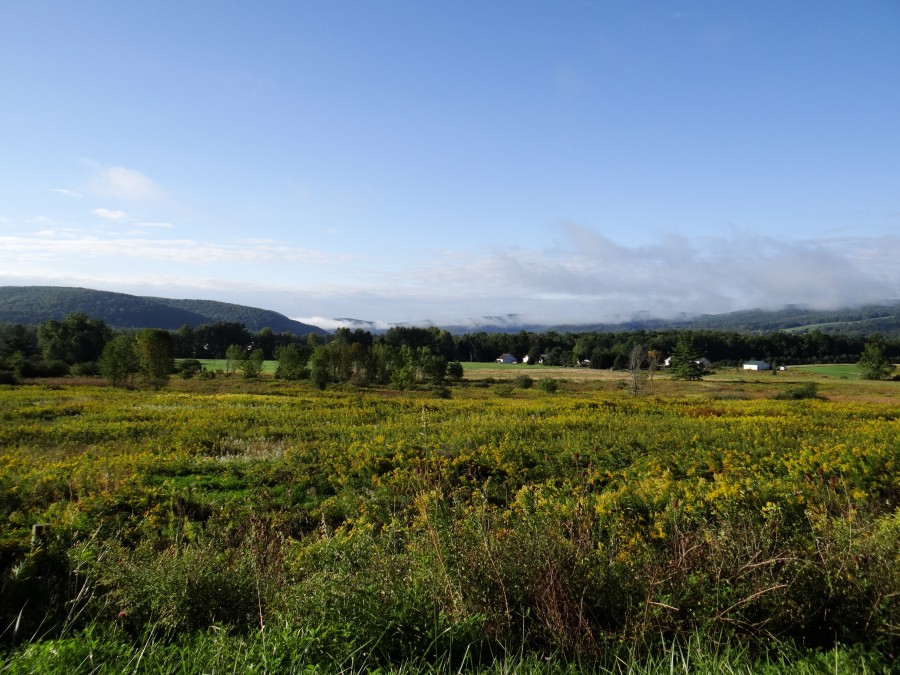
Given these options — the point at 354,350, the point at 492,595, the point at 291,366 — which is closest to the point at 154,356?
the point at 291,366

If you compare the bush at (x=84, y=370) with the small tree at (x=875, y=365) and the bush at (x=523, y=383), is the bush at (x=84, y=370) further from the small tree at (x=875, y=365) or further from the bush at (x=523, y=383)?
the small tree at (x=875, y=365)

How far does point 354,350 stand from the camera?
6031cm

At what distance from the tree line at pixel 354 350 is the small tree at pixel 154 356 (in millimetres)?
103

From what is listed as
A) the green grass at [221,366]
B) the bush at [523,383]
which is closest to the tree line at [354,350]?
the green grass at [221,366]

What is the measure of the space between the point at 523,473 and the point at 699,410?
59.0 ft

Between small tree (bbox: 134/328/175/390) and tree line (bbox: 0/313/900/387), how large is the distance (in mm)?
103

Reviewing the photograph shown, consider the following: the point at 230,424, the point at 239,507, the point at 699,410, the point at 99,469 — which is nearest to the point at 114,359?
the point at 230,424

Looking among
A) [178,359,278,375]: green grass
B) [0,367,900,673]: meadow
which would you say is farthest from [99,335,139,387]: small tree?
[0,367,900,673]: meadow

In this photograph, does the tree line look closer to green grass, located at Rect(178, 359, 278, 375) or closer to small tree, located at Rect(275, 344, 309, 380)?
small tree, located at Rect(275, 344, 309, 380)

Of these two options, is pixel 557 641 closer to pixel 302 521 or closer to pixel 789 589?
pixel 789 589

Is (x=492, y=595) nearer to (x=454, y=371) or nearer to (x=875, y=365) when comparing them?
(x=454, y=371)

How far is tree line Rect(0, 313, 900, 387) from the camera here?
52.7 m

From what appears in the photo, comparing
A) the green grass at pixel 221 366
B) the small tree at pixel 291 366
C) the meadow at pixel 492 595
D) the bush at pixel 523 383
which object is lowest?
the green grass at pixel 221 366

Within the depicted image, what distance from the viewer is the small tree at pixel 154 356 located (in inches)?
1779
